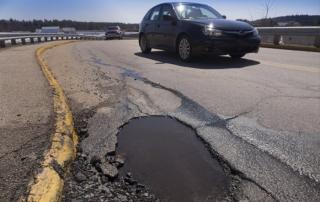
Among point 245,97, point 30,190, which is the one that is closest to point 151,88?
point 245,97

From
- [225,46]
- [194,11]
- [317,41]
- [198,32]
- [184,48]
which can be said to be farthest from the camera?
[317,41]

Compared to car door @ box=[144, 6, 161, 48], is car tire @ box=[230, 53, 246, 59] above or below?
below

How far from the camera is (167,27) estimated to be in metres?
10.2

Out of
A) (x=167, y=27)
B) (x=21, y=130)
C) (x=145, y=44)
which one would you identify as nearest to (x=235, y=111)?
(x=21, y=130)

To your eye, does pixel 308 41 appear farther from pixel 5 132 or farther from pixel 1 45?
pixel 1 45

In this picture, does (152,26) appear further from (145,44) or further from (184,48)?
(184,48)

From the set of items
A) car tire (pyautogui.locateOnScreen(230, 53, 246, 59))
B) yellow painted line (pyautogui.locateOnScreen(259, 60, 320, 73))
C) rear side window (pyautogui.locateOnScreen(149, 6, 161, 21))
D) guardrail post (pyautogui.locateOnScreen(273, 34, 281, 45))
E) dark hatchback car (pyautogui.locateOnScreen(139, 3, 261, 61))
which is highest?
rear side window (pyautogui.locateOnScreen(149, 6, 161, 21))

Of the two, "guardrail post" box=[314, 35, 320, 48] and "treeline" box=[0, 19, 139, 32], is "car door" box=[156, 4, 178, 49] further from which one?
"treeline" box=[0, 19, 139, 32]

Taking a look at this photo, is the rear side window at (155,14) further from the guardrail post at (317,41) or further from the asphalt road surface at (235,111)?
the guardrail post at (317,41)

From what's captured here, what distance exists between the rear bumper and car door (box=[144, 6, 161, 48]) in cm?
278

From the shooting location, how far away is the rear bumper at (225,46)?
27.8 ft

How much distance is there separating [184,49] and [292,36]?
7366 millimetres

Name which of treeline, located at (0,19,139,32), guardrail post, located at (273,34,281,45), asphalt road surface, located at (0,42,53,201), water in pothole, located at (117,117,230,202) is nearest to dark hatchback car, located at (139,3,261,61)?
asphalt road surface, located at (0,42,53,201)

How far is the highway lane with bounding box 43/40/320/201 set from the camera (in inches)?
113
